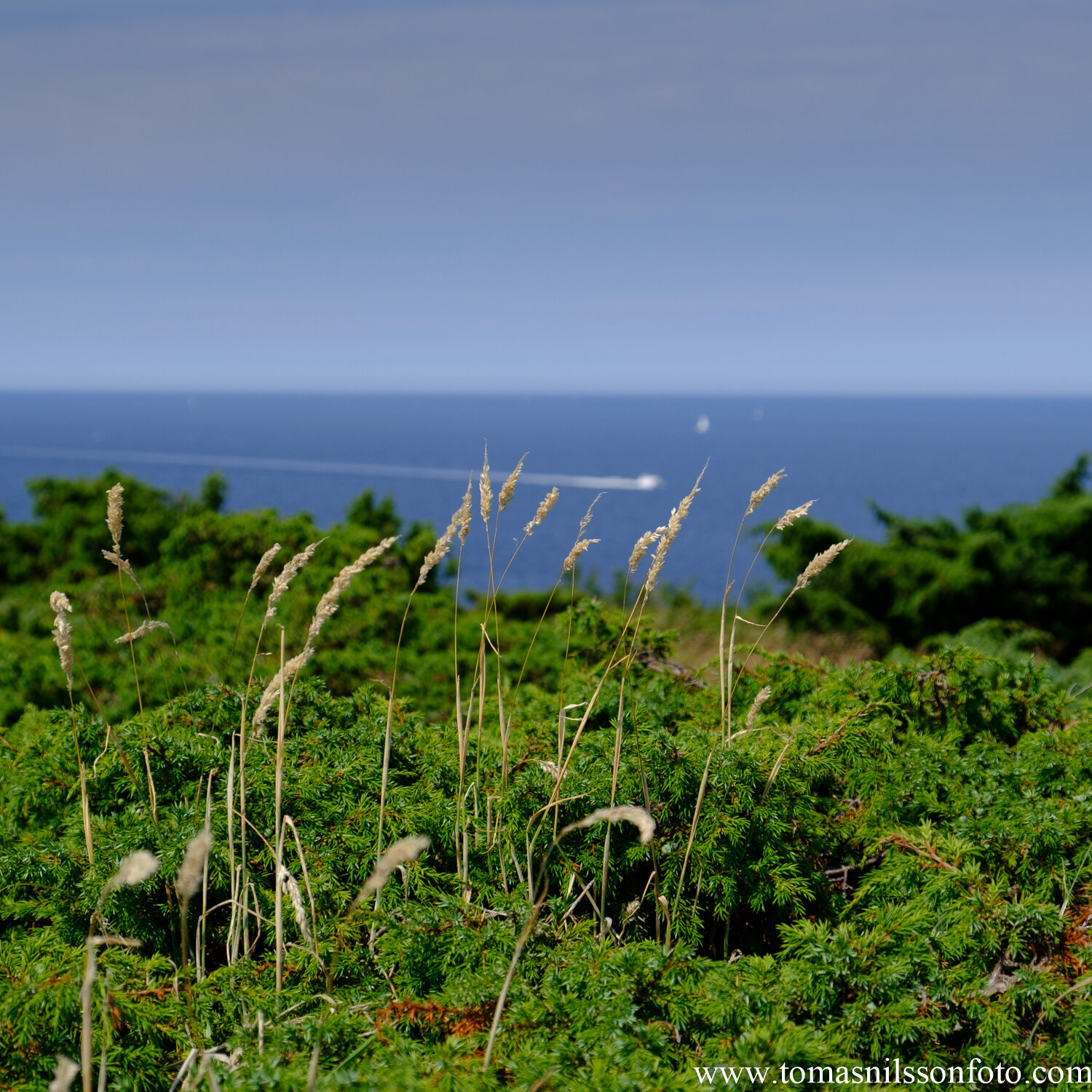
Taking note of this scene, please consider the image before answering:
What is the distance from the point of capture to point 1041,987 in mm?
2029

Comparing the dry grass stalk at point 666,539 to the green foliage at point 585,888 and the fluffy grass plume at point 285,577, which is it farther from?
the fluffy grass plume at point 285,577

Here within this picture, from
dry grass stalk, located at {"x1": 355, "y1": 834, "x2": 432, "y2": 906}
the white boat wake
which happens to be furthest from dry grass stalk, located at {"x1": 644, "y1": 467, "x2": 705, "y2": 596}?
the white boat wake

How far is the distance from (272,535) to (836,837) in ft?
19.3

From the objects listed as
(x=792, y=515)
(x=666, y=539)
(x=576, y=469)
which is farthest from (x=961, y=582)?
(x=576, y=469)

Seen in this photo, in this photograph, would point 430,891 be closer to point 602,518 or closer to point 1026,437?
point 602,518

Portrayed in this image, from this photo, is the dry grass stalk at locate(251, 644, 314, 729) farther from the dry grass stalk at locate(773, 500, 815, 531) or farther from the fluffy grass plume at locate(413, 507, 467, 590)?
the dry grass stalk at locate(773, 500, 815, 531)

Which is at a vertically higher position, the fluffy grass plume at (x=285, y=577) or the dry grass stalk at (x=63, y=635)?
the fluffy grass plume at (x=285, y=577)

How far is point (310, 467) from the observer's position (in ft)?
332

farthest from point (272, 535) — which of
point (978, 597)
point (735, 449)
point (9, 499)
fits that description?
point (735, 449)

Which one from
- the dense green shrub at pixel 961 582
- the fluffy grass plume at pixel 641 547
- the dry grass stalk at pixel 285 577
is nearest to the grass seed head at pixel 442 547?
the dry grass stalk at pixel 285 577

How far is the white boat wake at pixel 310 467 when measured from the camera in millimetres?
92000

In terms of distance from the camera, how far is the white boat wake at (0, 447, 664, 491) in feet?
302

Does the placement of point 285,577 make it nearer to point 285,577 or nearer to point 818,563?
point 285,577

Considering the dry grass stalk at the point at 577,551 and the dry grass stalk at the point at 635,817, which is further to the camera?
the dry grass stalk at the point at 577,551
